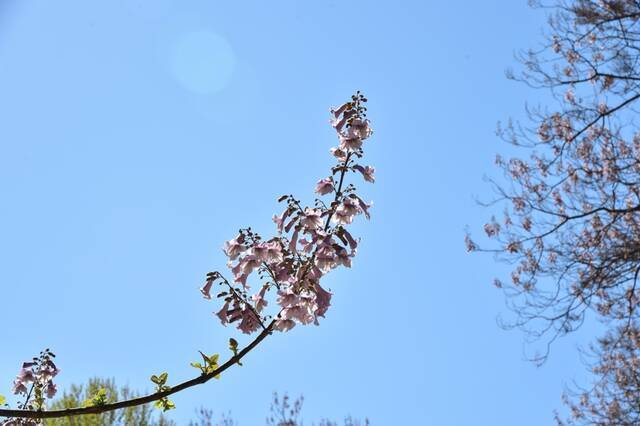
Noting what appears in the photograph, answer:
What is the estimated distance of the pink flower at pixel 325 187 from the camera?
287 centimetres

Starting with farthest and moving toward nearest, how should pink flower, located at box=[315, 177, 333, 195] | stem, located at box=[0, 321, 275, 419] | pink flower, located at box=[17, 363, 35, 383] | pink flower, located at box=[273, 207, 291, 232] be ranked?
pink flower, located at box=[17, 363, 35, 383] → pink flower, located at box=[315, 177, 333, 195] → pink flower, located at box=[273, 207, 291, 232] → stem, located at box=[0, 321, 275, 419]

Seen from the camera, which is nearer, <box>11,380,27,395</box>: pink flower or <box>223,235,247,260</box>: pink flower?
<box>223,235,247,260</box>: pink flower

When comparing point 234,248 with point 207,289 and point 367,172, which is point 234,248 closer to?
point 207,289

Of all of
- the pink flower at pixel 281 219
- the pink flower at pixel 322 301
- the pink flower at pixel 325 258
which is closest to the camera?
the pink flower at pixel 325 258

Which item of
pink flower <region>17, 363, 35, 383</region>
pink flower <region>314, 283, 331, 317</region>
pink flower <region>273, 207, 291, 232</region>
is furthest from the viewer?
pink flower <region>17, 363, 35, 383</region>

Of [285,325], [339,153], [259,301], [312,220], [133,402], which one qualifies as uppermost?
[339,153]

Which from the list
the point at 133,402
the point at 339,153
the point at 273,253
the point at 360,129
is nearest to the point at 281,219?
the point at 273,253

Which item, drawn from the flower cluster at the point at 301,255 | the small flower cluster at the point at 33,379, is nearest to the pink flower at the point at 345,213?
the flower cluster at the point at 301,255

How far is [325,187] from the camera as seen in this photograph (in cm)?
289

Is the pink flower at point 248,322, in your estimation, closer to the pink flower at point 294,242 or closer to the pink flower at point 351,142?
the pink flower at point 294,242

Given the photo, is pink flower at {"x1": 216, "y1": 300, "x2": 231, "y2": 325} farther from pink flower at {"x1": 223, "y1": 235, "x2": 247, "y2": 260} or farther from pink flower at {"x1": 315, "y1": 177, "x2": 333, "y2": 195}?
pink flower at {"x1": 315, "y1": 177, "x2": 333, "y2": 195}

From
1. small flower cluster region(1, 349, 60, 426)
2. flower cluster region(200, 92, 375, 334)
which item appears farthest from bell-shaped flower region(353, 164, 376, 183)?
small flower cluster region(1, 349, 60, 426)

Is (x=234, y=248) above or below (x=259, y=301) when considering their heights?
above

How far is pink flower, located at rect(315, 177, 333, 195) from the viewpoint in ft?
9.42
